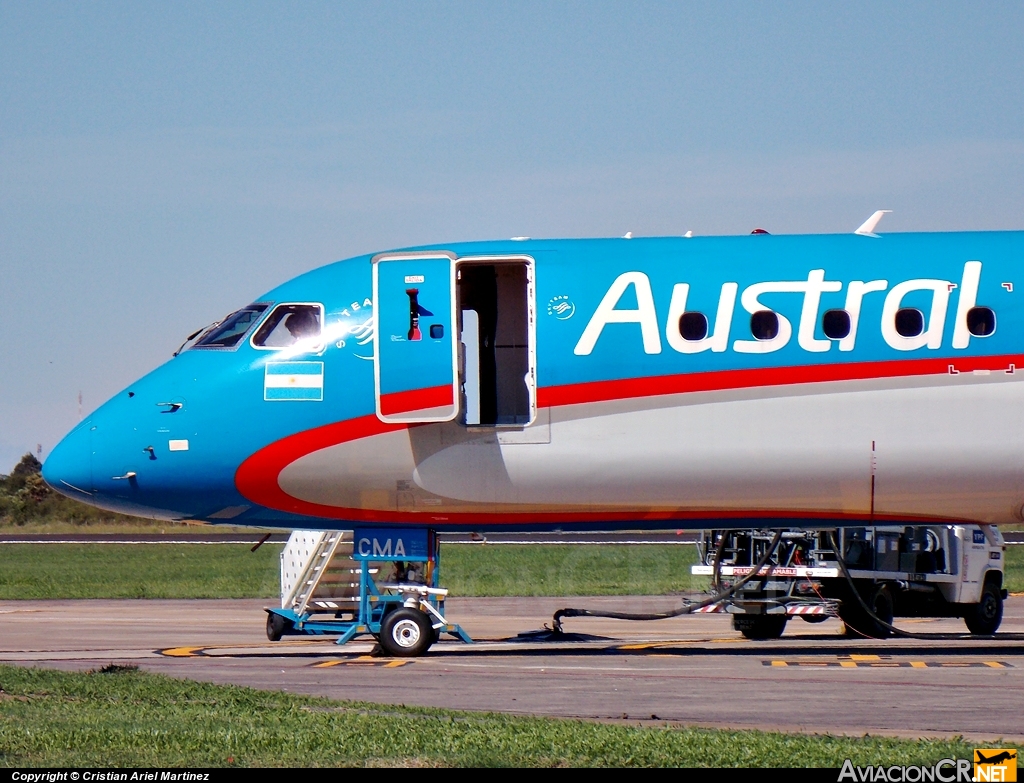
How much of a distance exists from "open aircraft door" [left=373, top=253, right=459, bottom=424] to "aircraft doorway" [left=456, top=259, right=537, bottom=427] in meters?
0.39

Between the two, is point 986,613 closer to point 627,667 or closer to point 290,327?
point 627,667

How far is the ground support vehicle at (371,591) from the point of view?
17.3 m

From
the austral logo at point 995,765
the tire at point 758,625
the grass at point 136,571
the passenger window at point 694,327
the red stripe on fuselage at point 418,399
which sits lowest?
the grass at point 136,571

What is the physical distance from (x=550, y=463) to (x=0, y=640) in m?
9.67

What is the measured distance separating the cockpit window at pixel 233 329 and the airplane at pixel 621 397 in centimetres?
5

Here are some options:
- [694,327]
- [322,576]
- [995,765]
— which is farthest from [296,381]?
[995,765]

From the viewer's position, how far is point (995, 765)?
8.61 m

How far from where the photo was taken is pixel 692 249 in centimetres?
1686

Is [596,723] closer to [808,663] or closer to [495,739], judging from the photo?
[495,739]

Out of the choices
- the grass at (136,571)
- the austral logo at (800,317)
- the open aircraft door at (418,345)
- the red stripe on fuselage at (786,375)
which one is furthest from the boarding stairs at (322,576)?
the grass at (136,571)

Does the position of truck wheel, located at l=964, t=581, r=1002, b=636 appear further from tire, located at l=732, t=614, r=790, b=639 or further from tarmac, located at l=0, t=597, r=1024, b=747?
tire, located at l=732, t=614, r=790, b=639

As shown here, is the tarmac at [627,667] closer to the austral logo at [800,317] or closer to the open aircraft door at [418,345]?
the open aircraft door at [418,345]

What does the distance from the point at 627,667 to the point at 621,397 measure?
3274 mm

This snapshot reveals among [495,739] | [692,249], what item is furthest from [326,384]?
[495,739]
